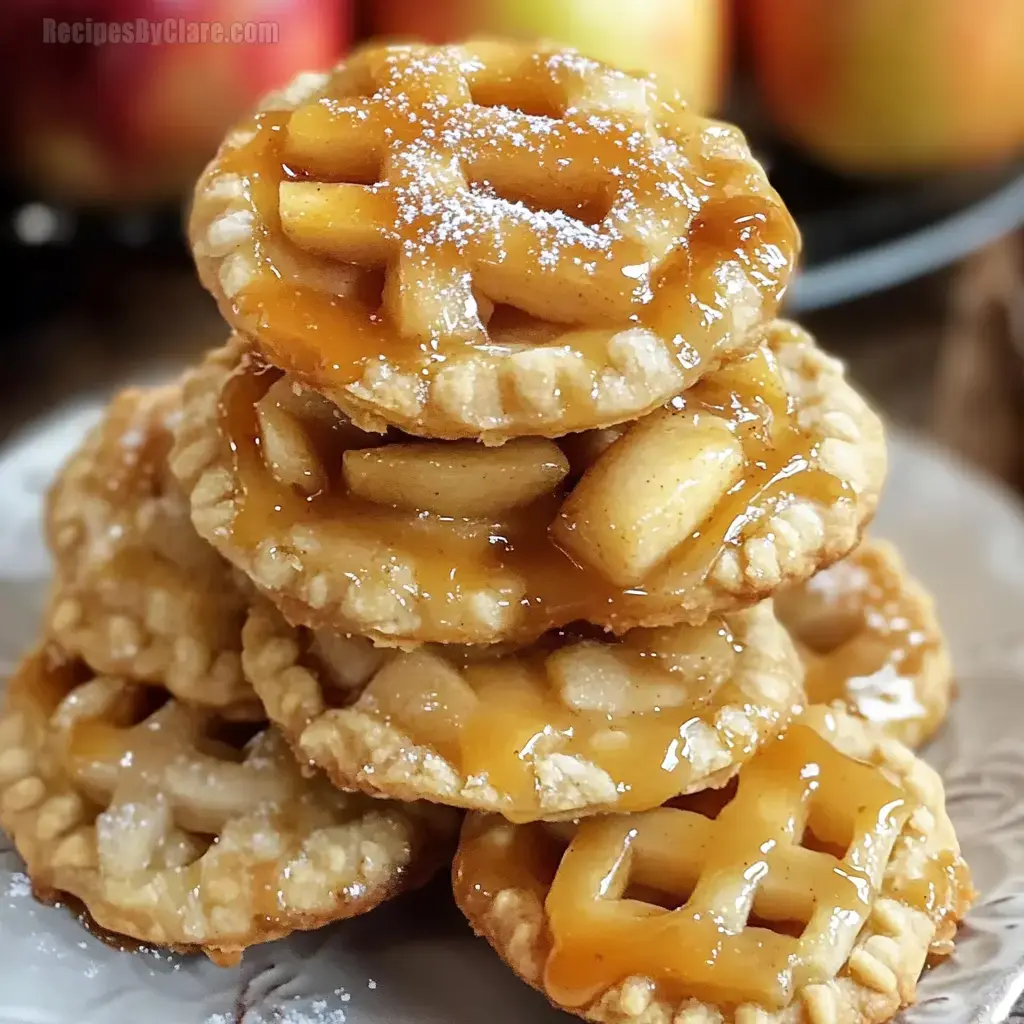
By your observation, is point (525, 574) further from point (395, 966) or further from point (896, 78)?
point (896, 78)

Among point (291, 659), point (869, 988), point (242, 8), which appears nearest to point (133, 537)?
point (291, 659)

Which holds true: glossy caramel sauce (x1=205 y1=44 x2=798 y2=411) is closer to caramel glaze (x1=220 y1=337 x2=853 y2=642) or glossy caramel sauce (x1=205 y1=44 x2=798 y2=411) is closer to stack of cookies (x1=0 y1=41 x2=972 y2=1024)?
stack of cookies (x1=0 y1=41 x2=972 y2=1024)

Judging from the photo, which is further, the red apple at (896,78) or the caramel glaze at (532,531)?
the red apple at (896,78)

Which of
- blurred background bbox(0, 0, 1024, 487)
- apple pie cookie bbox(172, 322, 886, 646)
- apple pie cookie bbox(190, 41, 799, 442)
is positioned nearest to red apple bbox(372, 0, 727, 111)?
blurred background bbox(0, 0, 1024, 487)

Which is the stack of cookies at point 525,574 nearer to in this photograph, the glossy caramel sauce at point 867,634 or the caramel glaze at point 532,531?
the caramel glaze at point 532,531

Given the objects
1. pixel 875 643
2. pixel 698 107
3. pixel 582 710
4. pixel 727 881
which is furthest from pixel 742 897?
pixel 698 107

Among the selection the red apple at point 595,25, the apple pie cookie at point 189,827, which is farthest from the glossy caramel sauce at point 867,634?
the red apple at point 595,25
